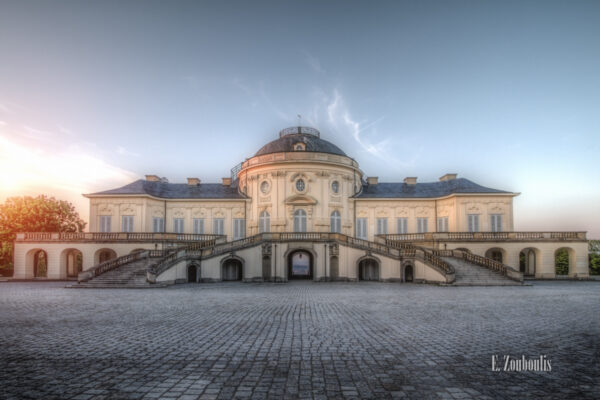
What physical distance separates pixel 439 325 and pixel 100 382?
9.56 m

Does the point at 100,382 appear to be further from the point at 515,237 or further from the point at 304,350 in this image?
the point at 515,237

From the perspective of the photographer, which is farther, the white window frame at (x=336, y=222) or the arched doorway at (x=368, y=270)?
the white window frame at (x=336, y=222)

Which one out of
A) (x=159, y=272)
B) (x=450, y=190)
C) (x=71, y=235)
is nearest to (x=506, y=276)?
(x=450, y=190)

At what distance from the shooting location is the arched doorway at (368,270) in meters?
36.7

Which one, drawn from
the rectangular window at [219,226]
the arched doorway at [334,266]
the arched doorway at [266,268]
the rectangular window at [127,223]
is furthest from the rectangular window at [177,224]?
the arched doorway at [334,266]

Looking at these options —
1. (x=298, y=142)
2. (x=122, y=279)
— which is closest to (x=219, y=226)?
(x=298, y=142)

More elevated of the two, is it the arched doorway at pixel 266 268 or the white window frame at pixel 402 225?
the white window frame at pixel 402 225

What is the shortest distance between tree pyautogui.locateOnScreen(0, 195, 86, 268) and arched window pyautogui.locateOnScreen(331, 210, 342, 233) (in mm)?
34678

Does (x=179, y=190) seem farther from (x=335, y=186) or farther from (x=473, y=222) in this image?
(x=473, y=222)

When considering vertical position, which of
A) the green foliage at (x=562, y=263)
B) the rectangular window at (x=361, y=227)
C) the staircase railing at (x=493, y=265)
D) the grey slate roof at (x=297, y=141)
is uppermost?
the grey slate roof at (x=297, y=141)

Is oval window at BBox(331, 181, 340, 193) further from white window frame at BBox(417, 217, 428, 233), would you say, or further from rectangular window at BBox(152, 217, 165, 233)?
rectangular window at BBox(152, 217, 165, 233)

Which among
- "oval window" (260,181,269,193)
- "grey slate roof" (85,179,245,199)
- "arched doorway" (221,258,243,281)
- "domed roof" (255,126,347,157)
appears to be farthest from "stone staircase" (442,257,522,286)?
"grey slate roof" (85,179,245,199)

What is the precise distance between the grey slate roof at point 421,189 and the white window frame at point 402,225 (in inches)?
105

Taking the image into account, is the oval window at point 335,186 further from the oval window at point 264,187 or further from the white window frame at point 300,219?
the oval window at point 264,187
